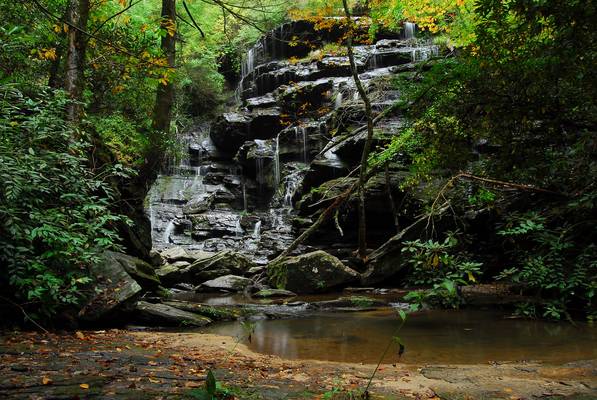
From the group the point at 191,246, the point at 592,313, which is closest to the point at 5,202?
the point at 592,313

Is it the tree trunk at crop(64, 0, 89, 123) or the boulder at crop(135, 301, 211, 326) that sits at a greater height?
the tree trunk at crop(64, 0, 89, 123)

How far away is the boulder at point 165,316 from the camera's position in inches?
277

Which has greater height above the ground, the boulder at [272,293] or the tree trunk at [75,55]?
the tree trunk at [75,55]

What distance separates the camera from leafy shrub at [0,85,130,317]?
4945 mm

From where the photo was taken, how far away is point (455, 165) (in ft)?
25.8

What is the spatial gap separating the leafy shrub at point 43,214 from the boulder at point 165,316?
133cm

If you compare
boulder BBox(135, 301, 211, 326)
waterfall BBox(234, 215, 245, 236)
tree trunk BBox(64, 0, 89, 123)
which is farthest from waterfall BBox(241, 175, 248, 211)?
boulder BBox(135, 301, 211, 326)

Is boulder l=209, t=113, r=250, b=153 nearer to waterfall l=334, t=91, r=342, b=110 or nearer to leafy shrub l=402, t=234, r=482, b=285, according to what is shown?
waterfall l=334, t=91, r=342, b=110

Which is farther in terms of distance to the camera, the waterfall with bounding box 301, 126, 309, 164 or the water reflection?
the waterfall with bounding box 301, 126, 309, 164

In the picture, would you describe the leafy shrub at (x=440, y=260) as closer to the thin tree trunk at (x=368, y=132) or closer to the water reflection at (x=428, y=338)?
the water reflection at (x=428, y=338)

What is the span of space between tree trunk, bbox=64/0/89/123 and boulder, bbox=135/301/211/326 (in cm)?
336

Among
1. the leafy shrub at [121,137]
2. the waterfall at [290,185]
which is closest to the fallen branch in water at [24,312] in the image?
the leafy shrub at [121,137]

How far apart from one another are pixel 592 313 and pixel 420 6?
10.2 meters

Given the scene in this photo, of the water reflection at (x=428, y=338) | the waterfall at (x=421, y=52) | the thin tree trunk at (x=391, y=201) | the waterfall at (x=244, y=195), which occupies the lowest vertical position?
the water reflection at (x=428, y=338)
